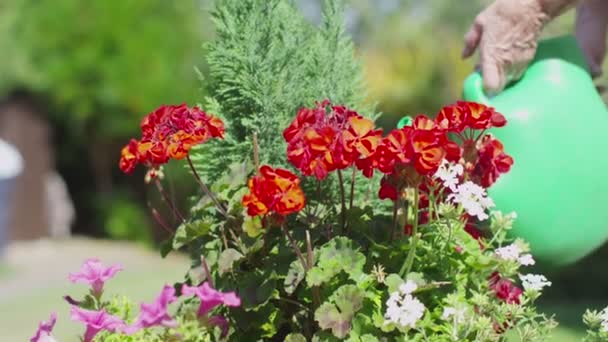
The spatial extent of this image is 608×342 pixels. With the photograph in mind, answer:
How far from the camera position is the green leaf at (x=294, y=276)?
2330 mm

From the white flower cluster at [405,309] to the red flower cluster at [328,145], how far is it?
31 cm

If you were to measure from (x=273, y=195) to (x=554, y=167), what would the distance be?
1.30 m

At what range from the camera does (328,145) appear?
2199 mm

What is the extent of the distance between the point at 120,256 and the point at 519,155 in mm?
8830

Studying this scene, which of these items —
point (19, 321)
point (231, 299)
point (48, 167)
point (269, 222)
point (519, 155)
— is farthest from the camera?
point (48, 167)

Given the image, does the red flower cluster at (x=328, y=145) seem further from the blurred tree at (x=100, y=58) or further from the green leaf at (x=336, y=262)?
the blurred tree at (x=100, y=58)

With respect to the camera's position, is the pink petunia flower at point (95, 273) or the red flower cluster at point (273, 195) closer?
the red flower cluster at point (273, 195)

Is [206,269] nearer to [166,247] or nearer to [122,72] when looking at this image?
[166,247]

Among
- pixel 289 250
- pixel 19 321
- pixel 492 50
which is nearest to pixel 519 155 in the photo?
pixel 492 50

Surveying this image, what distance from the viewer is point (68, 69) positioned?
38.5ft

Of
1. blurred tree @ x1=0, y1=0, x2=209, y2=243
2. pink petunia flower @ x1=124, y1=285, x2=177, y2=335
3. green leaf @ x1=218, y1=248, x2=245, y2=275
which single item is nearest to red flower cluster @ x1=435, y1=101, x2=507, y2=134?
green leaf @ x1=218, y1=248, x2=245, y2=275

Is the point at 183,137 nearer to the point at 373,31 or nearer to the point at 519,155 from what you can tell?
the point at 519,155

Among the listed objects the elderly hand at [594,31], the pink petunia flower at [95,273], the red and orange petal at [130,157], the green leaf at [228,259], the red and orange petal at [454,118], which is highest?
the elderly hand at [594,31]

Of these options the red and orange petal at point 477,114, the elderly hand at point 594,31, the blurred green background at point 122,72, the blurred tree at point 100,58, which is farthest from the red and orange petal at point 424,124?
the blurred tree at point 100,58
